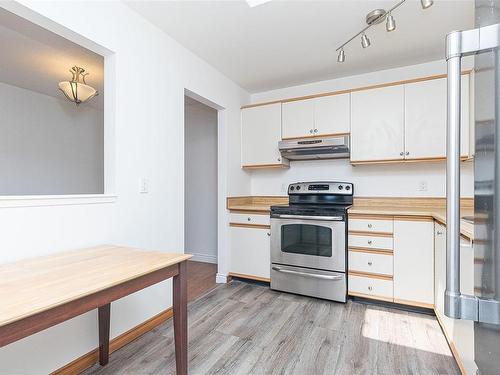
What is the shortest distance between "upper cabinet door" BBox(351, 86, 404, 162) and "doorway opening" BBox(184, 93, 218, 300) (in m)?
1.93

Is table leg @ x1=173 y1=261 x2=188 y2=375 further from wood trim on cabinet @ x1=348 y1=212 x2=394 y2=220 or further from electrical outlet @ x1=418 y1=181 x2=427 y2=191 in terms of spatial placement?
electrical outlet @ x1=418 y1=181 x2=427 y2=191

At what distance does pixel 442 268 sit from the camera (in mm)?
1932

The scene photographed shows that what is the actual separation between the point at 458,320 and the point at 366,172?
1.71m

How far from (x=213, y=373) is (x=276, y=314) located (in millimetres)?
844

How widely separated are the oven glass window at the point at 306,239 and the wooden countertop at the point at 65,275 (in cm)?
154

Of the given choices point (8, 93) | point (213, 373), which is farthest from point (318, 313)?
point (8, 93)

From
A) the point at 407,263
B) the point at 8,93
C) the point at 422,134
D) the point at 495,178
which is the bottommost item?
the point at 407,263

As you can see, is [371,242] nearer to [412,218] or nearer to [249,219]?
[412,218]

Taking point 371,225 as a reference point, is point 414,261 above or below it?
below

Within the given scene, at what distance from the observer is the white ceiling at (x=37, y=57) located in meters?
2.11

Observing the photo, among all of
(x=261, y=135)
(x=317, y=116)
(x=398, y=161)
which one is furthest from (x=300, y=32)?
(x=398, y=161)

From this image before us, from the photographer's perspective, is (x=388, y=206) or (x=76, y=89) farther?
(x=388, y=206)

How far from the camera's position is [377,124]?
2.70 meters

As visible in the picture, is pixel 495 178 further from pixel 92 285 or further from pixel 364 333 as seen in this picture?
pixel 364 333
